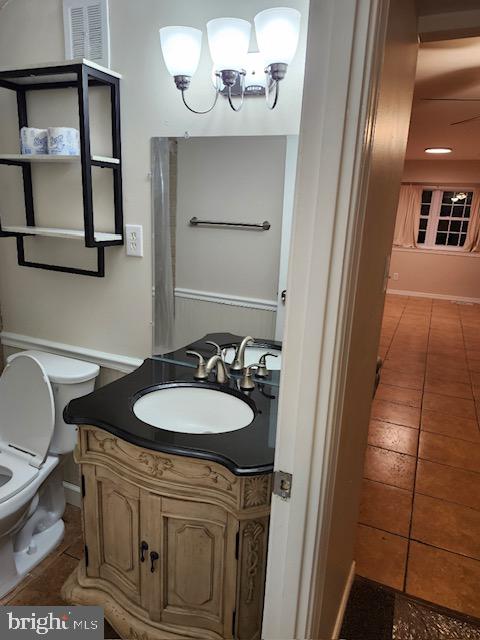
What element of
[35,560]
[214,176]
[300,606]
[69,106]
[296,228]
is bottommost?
[35,560]

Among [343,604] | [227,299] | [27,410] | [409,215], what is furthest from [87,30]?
[409,215]

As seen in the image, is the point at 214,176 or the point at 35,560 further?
the point at 35,560

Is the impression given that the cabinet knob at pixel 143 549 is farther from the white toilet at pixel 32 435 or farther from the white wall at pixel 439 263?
the white wall at pixel 439 263

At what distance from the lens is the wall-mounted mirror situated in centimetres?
169

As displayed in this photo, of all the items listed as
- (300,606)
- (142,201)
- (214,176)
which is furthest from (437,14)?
(300,606)

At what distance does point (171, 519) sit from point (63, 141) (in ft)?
4.94

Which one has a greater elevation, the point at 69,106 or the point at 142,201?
the point at 69,106

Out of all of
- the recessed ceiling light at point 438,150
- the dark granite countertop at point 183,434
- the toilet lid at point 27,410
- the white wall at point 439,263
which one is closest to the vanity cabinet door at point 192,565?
the dark granite countertop at point 183,434

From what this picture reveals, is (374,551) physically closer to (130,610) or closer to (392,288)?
(130,610)

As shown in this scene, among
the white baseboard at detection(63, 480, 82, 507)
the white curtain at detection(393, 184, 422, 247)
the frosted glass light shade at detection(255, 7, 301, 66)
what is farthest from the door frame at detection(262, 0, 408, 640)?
the white curtain at detection(393, 184, 422, 247)

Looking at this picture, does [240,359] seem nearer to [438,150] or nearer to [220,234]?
[220,234]

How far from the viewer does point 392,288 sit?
8.39 meters

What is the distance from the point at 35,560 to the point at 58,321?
1.12 m

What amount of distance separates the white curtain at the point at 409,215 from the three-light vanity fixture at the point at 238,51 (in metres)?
6.89
